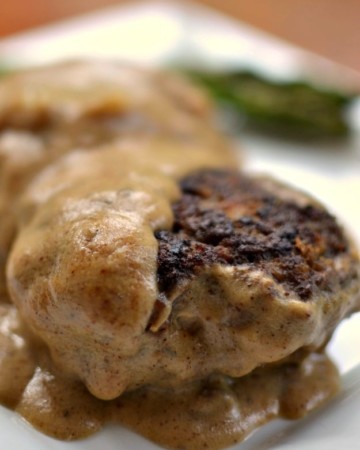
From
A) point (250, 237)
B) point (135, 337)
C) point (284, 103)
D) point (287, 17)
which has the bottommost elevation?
point (135, 337)

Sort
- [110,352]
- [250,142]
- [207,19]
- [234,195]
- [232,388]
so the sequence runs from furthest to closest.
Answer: [207,19] < [250,142] < [234,195] < [232,388] < [110,352]

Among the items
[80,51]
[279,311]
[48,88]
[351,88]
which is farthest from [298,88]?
[279,311]

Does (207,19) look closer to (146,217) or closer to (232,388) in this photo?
(146,217)

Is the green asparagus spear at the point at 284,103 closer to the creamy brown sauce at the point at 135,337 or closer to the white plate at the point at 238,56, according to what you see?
the white plate at the point at 238,56

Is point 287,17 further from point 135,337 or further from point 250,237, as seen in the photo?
point 135,337

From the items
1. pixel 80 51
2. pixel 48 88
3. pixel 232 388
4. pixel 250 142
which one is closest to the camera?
pixel 232 388

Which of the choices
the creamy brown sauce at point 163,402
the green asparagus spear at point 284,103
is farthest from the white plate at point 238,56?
the creamy brown sauce at point 163,402

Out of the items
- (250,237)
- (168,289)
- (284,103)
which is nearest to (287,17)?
(284,103)

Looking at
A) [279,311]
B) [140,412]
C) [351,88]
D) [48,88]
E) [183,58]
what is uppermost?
[351,88]
